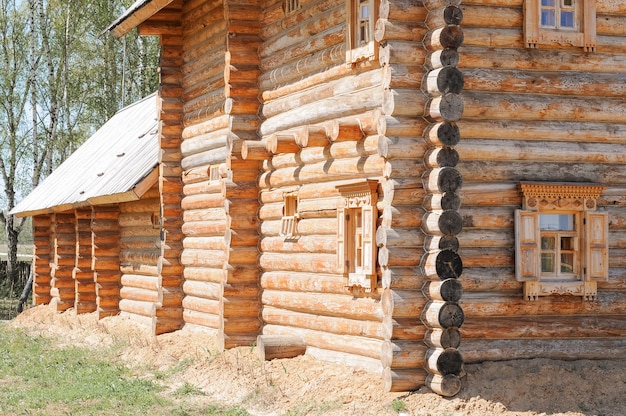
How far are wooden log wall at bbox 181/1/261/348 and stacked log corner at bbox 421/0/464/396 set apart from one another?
5.07 metres

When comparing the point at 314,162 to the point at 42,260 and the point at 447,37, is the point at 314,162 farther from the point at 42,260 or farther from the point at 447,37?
the point at 42,260

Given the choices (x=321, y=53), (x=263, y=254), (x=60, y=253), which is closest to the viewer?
(x=321, y=53)

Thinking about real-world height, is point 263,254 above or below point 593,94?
below

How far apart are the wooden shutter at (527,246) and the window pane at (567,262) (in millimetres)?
459

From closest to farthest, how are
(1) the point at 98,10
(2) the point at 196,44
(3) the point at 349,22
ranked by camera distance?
(3) the point at 349,22 < (2) the point at 196,44 < (1) the point at 98,10

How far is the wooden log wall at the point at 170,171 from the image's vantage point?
20547 mm

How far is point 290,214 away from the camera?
16.1 m

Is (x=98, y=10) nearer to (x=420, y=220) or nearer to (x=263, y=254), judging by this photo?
(x=263, y=254)

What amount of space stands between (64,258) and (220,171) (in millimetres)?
11420

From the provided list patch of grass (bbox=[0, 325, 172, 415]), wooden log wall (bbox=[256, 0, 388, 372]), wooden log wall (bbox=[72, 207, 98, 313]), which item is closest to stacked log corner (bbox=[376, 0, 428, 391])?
wooden log wall (bbox=[256, 0, 388, 372])

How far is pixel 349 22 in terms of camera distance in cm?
1430

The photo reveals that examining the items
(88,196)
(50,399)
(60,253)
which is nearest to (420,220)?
(50,399)

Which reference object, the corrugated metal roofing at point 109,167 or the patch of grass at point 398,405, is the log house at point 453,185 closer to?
the patch of grass at point 398,405

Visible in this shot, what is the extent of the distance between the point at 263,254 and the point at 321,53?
3.67 m
